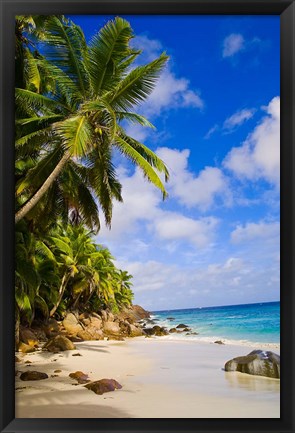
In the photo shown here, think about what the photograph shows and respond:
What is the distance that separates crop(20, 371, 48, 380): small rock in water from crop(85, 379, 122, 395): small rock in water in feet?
1.02

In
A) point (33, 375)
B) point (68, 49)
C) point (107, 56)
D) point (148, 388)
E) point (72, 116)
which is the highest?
point (68, 49)

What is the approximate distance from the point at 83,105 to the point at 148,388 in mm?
1915

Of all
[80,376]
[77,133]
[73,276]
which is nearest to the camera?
[77,133]

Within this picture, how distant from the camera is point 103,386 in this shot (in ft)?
8.93

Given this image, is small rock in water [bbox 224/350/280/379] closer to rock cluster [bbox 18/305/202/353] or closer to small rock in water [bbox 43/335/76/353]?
rock cluster [bbox 18/305/202/353]

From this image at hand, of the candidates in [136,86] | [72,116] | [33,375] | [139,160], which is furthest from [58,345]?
[136,86]

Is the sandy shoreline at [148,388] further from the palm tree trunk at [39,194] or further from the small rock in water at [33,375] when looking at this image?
the palm tree trunk at [39,194]

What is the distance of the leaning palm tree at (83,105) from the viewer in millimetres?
2553

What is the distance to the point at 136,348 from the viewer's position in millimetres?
3666

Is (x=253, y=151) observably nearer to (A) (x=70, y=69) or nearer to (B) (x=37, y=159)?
(A) (x=70, y=69)

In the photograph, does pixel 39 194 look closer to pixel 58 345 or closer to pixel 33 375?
pixel 33 375

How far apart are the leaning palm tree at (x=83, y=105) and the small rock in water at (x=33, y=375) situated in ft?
3.14

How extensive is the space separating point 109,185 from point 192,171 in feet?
2.08
